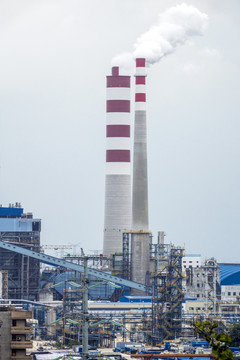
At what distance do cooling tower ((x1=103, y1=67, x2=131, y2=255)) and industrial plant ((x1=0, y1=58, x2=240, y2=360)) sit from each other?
0.07 metres

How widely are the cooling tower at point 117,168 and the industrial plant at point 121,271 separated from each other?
69 mm

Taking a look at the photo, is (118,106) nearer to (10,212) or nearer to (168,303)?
(10,212)

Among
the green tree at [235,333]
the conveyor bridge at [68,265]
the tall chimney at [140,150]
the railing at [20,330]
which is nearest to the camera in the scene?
the railing at [20,330]

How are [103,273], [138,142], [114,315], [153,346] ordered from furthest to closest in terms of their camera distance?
[138,142]
[103,273]
[114,315]
[153,346]

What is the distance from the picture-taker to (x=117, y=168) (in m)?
67.9

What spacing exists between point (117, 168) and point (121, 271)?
24.2 ft

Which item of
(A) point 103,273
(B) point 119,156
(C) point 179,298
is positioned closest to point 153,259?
(A) point 103,273

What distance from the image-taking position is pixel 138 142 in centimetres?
6681

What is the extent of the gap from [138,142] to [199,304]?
1190 centimetres

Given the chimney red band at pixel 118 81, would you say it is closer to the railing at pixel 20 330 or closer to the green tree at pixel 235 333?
the green tree at pixel 235 333

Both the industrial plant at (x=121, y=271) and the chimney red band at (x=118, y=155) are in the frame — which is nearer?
the industrial plant at (x=121, y=271)

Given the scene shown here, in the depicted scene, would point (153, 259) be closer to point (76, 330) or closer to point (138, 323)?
point (138, 323)

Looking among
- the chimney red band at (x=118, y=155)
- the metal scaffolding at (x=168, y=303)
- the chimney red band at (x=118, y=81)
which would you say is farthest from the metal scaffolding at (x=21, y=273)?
the metal scaffolding at (x=168, y=303)

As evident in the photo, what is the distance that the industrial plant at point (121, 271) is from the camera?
172 ft
